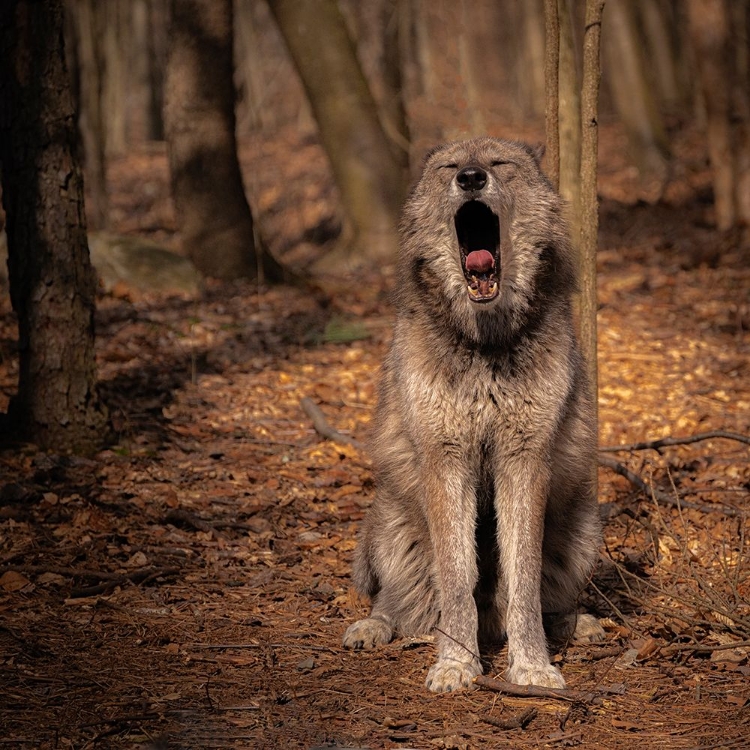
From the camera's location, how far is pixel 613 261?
12453 mm

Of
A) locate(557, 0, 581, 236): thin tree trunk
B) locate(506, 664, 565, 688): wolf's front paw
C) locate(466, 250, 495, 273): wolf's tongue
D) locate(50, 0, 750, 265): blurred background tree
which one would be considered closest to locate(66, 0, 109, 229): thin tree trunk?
locate(50, 0, 750, 265): blurred background tree

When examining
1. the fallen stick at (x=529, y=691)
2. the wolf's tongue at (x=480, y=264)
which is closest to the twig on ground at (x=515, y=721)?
the fallen stick at (x=529, y=691)

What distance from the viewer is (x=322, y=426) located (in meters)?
7.79

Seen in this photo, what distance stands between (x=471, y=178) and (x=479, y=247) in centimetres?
45

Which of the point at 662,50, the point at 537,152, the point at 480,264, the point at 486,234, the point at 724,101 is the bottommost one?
the point at 480,264

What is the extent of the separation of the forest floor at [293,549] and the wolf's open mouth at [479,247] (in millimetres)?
1563

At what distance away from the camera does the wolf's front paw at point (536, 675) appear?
170 inches

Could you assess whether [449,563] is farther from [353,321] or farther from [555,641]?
[353,321]

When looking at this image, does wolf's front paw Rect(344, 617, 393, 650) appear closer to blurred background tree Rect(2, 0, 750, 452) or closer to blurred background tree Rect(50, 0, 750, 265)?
blurred background tree Rect(50, 0, 750, 265)

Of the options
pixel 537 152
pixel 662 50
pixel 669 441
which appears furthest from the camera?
pixel 662 50

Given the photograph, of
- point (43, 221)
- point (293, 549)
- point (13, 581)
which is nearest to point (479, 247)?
point (293, 549)

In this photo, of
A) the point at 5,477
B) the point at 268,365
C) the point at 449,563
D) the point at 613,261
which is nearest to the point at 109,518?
the point at 5,477

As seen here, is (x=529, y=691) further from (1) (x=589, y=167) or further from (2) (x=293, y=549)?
(1) (x=589, y=167)

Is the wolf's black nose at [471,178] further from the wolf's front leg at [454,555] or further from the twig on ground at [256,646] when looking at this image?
the twig on ground at [256,646]
